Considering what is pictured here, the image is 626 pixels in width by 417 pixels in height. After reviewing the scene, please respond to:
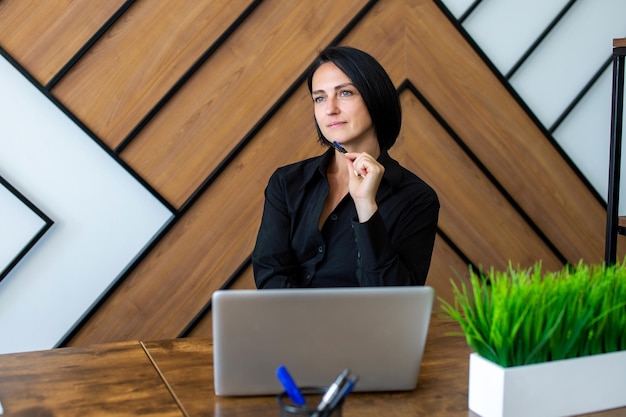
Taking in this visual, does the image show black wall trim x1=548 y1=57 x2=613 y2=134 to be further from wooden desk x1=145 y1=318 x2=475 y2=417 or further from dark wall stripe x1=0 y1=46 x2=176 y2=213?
wooden desk x1=145 y1=318 x2=475 y2=417

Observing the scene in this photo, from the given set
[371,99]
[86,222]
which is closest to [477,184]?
[371,99]

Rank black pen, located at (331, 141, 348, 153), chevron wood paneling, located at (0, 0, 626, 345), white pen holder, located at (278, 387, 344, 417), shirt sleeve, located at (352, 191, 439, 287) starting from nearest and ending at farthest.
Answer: white pen holder, located at (278, 387, 344, 417), shirt sleeve, located at (352, 191, 439, 287), black pen, located at (331, 141, 348, 153), chevron wood paneling, located at (0, 0, 626, 345)

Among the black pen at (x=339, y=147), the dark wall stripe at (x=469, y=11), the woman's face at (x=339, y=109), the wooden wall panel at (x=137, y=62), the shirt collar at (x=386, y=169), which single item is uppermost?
the dark wall stripe at (x=469, y=11)

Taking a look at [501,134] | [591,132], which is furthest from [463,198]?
[591,132]

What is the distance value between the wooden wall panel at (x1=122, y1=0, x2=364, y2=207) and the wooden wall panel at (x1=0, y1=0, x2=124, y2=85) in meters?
0.39

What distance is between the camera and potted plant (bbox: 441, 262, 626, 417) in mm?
1157

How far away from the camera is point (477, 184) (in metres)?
→ 3.30

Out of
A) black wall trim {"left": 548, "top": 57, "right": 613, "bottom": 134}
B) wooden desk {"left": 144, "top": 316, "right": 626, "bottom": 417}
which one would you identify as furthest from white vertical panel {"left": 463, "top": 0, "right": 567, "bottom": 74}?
wooden desk {"left": 144, "top": 316, "right": 626, "bottom": 417}

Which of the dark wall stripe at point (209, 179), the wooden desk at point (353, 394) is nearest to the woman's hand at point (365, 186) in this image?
the wooden desk at point (353, 394)

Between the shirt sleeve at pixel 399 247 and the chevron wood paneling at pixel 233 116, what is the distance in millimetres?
1065

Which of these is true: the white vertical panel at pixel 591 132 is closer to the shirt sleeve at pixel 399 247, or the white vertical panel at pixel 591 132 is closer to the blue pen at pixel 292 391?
the shirt sleeve at pixel 399 247

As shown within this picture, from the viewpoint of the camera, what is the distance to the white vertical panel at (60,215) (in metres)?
2.77

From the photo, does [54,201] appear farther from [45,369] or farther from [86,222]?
[45,369]

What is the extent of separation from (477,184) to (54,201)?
1.70 metres
